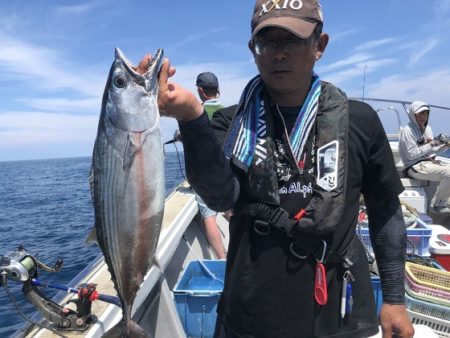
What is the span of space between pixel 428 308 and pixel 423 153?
14.2 feet

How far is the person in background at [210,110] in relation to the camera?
4844 millimetres

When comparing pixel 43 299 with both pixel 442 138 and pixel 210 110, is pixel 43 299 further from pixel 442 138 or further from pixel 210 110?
pixel 442 138

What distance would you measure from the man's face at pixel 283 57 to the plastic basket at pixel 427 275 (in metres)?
2.39

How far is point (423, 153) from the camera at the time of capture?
6.72 m

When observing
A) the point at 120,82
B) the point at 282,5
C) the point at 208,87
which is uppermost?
the point at 208,87

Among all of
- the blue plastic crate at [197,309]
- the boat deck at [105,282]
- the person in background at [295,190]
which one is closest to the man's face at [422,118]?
the boat deck at [105,282]

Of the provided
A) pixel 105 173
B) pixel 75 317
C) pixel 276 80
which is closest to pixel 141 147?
pixel 105 173

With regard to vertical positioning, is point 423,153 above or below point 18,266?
above

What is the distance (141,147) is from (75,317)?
1.44 metres

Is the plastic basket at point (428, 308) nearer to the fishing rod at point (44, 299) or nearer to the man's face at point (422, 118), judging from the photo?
the fishing rod at point (44, 299)

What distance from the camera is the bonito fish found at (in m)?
1.42

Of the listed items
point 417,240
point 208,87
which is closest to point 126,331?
point 417,240

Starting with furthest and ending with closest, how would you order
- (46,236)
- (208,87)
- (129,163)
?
1. (46,236)
2. (208,87)
3. (129,163)

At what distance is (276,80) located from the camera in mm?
1671
